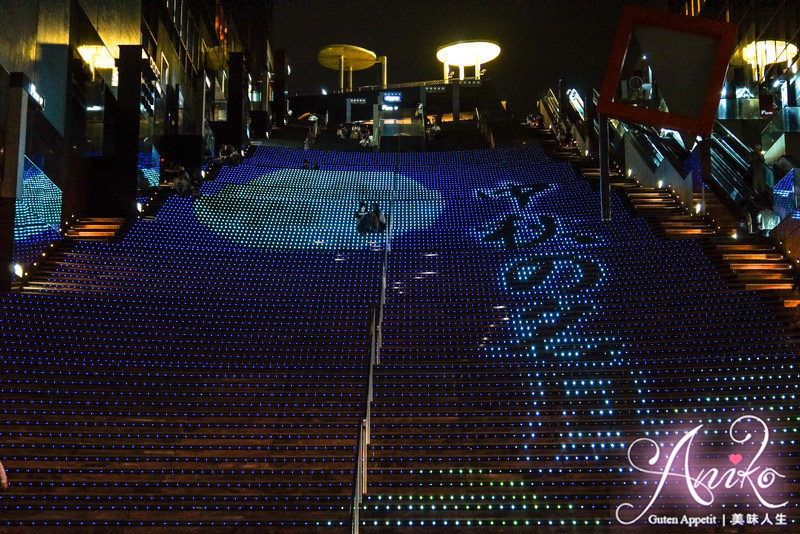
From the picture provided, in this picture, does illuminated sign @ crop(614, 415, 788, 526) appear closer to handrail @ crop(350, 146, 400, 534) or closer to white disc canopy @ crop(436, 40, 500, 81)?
handrail @ crop(350, 146, 400, 534)

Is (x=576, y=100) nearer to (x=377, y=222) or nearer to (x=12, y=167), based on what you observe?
(x=377, y=222)

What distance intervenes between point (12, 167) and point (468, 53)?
34833 millimetres

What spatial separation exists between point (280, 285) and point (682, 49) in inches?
306

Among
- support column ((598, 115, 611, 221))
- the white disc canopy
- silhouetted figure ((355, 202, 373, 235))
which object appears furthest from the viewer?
the white disc canopy

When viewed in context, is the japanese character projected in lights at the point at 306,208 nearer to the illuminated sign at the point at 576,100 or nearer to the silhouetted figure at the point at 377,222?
the silhouetted figure at the point at 377,222

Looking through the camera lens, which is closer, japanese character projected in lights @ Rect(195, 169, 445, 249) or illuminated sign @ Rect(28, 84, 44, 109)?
illuminated sign @ Rect(28, 84, 44, 109)

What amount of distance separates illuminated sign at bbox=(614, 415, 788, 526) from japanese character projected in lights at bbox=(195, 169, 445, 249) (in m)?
8.59

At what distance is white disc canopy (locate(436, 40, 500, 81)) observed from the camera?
143 ft

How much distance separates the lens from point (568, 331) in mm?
11086

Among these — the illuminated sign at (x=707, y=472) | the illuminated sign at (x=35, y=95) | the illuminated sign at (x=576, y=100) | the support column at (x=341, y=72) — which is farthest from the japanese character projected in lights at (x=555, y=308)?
the support column at (x=341, y=72)

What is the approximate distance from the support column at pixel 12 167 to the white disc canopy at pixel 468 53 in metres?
32.9

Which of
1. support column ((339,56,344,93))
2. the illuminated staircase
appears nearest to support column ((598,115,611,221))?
the illuminated staircase

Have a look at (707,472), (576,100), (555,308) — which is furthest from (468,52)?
(707,472)

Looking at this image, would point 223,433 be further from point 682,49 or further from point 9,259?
point 682,49
